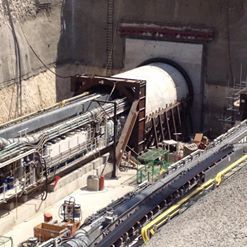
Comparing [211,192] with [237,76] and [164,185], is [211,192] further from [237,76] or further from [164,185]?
[237,76]

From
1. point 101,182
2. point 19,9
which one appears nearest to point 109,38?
point 19,9

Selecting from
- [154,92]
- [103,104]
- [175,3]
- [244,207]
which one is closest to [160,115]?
[154,92]

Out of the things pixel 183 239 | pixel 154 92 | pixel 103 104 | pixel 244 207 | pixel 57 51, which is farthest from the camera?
pixel 57 51

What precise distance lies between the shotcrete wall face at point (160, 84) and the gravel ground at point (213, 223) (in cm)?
918

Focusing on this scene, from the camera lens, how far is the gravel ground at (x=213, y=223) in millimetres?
16047

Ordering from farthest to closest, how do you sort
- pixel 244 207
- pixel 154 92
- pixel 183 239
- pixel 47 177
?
pixel 154 92 → pixel 47 177 → pixel 244 207 → pixel 183 239

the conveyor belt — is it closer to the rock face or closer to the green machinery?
the green machinery

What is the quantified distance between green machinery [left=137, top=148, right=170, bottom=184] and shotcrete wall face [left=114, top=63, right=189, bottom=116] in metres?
2.52

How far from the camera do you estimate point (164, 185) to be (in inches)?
765

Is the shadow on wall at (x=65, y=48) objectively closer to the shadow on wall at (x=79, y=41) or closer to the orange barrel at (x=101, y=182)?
the shadow on wall at (x=79, y=41)

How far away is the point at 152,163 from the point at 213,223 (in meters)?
7.54

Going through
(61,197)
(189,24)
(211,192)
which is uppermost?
(189,24)

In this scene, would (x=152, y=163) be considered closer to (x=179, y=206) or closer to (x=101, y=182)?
(x=101, y=182)

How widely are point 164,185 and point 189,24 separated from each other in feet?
43.7
